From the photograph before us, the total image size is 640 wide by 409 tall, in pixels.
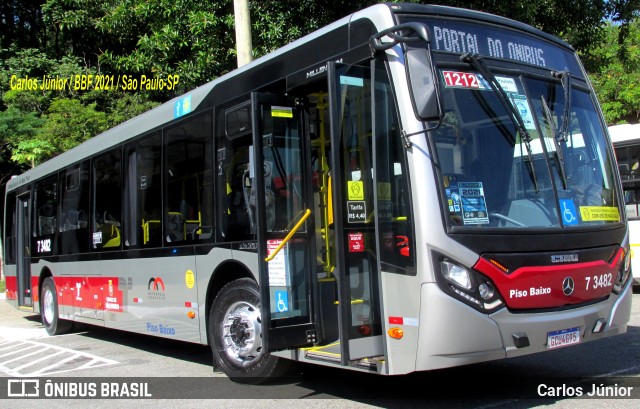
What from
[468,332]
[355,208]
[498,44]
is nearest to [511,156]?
[498,44]

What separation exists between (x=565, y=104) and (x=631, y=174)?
859cm

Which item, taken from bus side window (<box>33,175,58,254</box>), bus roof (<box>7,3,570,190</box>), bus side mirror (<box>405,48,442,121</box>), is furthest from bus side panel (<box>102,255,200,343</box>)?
bus side mirror (<box>405,48,442,121</box>)

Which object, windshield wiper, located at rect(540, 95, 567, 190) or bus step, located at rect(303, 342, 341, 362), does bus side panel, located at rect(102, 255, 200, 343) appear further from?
windshield wiper, located at rect(540, 95, 567, 190)

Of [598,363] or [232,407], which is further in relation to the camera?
[598,363]

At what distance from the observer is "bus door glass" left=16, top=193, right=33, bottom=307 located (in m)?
13.6

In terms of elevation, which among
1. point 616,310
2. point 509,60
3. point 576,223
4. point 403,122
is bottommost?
point 616,310

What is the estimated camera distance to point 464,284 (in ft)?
16.4

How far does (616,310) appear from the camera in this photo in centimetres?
590

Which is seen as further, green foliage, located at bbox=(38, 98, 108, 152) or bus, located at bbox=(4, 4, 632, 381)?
green foliage, located at bbox=(38, 98, 108, 152)

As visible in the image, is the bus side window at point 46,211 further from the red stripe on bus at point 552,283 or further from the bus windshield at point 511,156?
the red stripe on bus at point 552,283

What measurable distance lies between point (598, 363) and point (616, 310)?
5.01 ft

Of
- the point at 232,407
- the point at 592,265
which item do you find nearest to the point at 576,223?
the point at 592,265

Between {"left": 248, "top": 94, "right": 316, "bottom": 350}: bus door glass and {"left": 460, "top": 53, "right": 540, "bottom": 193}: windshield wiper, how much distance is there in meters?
1.64

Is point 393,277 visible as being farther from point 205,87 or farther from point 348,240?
point 205,87
